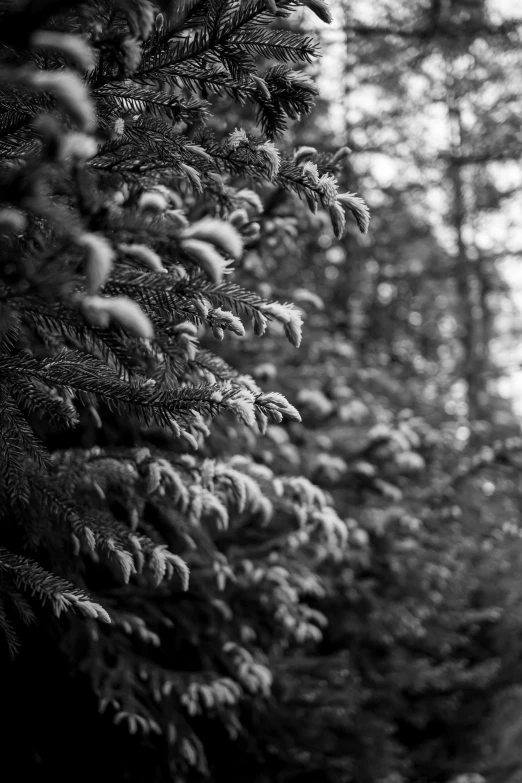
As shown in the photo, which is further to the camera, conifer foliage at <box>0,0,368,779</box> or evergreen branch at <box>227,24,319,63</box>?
evergreen branch at <box>227,24,319,63</box>

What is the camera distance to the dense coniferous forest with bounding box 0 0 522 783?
1454 millimetres

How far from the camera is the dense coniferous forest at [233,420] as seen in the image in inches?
57.2

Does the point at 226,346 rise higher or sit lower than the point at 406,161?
lower

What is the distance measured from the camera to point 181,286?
1478 millimetres

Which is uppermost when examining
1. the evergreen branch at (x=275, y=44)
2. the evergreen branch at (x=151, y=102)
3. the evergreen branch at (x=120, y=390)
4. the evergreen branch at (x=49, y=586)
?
the evergreen branch at (x=275, y=44)

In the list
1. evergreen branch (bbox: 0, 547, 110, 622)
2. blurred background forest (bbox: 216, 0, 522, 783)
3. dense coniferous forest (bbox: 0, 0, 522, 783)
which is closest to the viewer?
dense coniferous forest (bbox: 0, 0, 522, 783)

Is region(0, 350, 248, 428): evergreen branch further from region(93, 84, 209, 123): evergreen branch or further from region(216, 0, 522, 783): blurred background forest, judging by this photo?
region(216, 0, 522, 783): blurred background forest

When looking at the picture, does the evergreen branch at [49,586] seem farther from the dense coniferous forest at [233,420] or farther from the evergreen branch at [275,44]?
the evergreen branch at [275,44]

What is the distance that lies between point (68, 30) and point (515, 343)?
49.2ft

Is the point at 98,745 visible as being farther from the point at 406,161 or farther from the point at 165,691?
the point at 406,161

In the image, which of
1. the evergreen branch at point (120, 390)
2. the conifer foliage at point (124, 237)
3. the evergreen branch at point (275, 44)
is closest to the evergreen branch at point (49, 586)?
the conifer foliage at point (124, 237)

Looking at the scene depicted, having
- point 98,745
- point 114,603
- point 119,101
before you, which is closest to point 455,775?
point 98,745

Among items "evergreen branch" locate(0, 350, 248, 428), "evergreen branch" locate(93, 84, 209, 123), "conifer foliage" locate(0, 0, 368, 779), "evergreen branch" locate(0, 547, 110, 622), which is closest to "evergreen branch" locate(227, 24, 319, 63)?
"conifer foliage" locate(0, 0, 368, 779)

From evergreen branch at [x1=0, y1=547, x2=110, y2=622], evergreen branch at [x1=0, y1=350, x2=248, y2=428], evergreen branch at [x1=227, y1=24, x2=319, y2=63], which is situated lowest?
evergreen branch at [x1=0, y1=547, x2=110, y2=622]
